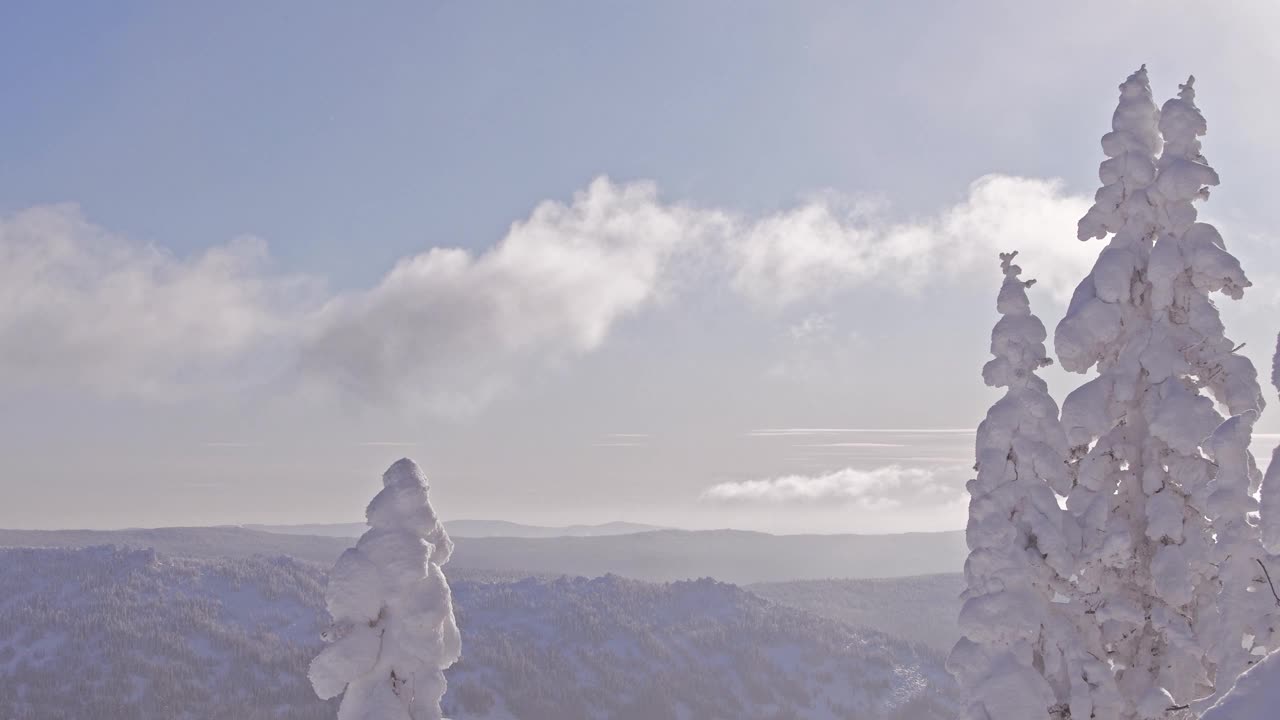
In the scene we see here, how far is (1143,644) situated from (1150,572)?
131 cm

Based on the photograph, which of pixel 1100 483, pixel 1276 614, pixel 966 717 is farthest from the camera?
pixel 1100 483

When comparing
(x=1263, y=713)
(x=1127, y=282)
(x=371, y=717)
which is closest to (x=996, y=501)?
(x=1127, y=282)

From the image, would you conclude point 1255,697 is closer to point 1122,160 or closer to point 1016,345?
point 1016,345

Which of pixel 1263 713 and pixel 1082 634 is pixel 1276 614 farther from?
pixel 1263 713

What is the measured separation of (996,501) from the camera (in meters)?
18.1

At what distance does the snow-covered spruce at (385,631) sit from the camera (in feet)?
65.9

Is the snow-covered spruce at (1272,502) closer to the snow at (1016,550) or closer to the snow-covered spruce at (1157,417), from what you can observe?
the snow-covered spruce at (1157,417)

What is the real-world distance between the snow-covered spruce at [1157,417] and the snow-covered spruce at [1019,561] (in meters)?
0.63

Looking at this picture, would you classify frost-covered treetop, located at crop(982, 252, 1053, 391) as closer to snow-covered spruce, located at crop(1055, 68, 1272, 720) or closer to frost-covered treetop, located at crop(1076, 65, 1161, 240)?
snow-covered spruce, located at crop(1055, 68, 1272, 720)

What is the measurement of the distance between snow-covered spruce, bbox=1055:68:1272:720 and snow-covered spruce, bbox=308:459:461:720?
12.0 metres

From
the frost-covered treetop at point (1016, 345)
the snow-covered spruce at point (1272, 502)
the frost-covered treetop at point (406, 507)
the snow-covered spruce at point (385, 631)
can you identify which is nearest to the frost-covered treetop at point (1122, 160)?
the frost-covered treetop at point (1016, 345)

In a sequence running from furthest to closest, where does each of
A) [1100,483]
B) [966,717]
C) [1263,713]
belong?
[1100,483] → [966,717] → [1263,713]

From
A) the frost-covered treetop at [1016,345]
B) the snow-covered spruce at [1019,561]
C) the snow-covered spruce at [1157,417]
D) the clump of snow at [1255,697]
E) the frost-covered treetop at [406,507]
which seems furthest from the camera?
the frost-covered treetop at [406,507]

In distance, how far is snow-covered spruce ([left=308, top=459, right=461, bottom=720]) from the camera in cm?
2009
